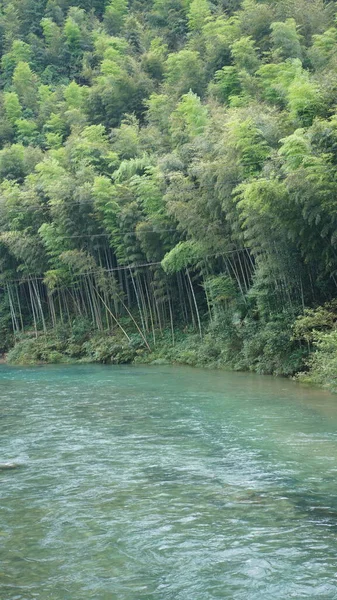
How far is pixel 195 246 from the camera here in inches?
861

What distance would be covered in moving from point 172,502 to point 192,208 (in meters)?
15.1

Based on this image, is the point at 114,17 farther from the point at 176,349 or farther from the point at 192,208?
the point at 192,208

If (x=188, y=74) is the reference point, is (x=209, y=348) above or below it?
below

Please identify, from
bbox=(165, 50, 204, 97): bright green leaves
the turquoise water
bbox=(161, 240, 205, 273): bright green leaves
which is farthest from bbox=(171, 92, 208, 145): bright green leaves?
the turquoise water

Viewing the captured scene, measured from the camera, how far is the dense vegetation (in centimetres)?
1625

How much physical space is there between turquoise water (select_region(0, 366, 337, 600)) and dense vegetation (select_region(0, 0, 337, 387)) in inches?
184

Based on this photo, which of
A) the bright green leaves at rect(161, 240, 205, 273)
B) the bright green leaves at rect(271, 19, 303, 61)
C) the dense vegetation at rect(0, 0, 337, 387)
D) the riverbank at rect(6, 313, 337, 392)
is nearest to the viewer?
the riverbank at rect(6, 313, 337, 392)

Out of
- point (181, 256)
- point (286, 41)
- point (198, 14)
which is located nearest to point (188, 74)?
point (286, 41)

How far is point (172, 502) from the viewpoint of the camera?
22.5ft

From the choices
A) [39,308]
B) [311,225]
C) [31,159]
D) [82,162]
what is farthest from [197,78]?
[311,225]

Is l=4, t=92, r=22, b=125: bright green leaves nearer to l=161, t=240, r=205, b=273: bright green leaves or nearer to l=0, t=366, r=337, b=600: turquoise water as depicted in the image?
l=161, t=240, r=205, b=273: bright green leaves

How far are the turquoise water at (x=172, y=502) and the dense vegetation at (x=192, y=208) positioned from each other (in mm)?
4680

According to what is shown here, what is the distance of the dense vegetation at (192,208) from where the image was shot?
16.2m

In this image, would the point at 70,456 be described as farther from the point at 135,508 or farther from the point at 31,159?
the point at 31,159
